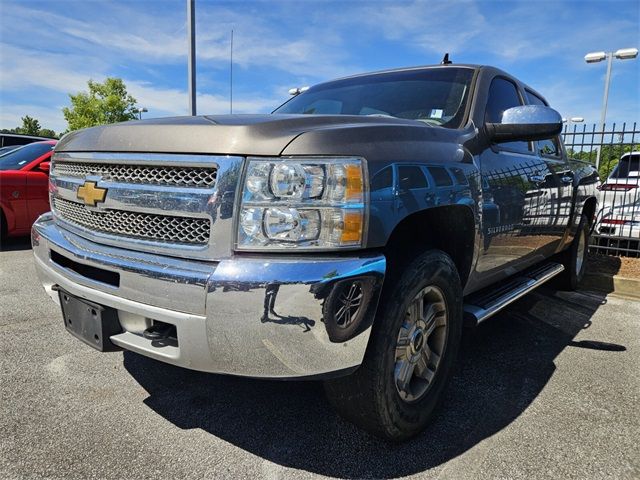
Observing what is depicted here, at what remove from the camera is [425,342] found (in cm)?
230

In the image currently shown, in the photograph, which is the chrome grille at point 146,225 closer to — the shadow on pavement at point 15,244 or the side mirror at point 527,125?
the side mirror at point 527,125

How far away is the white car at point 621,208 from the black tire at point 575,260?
142cm

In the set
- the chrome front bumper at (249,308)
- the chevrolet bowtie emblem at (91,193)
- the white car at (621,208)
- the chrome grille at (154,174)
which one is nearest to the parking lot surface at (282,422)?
the chrome front bumper at (249,308)

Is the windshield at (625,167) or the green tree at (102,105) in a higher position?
the green tree at (102,105)

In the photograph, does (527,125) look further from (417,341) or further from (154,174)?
(154,174)

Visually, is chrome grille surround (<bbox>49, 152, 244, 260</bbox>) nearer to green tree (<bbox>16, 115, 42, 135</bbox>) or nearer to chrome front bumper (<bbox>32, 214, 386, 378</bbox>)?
chrome front bumper (<bbox>32, 214, 386, 378</bbox>)

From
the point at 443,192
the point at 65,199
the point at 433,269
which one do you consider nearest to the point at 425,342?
the point at 433,269

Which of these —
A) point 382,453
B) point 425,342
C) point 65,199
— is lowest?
point 382,453

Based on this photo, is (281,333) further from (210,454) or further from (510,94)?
(510,94)

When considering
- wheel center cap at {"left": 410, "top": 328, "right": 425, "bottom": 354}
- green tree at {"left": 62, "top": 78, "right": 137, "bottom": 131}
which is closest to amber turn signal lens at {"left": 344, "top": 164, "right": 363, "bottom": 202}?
wheel center cap at {"left": 410, "top": 328, "right": 425, "bottom": 354}

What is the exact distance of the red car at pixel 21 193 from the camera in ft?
20.3

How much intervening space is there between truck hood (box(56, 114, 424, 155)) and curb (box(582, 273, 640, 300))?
437 cm

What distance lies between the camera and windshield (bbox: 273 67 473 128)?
2.78 m

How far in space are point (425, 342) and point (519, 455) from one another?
0.62m
